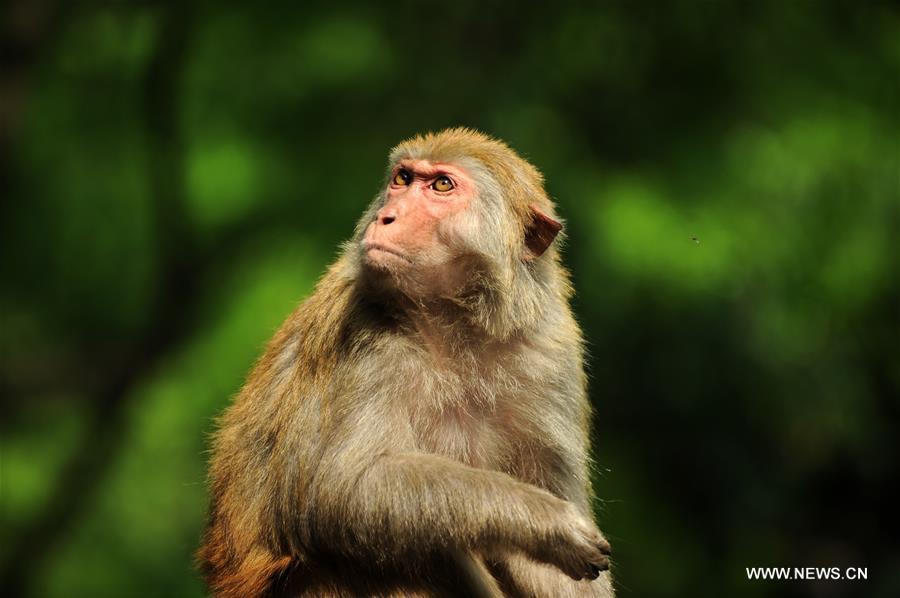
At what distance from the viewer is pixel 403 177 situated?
6.24m

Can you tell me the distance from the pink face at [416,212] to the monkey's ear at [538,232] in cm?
38

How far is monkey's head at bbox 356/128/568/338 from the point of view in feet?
19.4

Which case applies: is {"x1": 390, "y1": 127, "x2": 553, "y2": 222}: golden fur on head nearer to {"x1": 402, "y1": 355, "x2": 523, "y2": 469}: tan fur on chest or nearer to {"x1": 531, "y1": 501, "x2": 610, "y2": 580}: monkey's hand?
{"x1": 402, "y1": 355, "x2": 523, "y2": 469}: tan fur on chest

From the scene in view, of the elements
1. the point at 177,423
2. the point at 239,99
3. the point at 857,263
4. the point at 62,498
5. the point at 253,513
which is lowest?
the point at 62,498

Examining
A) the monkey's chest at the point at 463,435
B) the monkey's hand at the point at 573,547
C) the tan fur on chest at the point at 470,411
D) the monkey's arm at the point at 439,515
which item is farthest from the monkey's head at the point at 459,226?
the monkey's hand at the point at 573,547

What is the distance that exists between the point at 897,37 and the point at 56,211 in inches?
362

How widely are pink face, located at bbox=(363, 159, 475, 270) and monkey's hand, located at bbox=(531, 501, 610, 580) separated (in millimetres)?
1356

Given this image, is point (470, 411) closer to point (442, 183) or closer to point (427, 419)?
point (427, 419)

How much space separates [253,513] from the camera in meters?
6.18

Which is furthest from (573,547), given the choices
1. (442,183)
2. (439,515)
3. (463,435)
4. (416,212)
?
(442,183)

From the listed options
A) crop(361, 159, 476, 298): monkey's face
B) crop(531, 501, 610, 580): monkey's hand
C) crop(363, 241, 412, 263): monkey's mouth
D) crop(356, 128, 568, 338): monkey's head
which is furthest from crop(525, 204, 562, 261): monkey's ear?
crop(531, 501, 610, 580): monkey's hand

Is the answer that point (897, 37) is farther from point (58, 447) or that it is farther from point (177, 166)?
point (58, 447)

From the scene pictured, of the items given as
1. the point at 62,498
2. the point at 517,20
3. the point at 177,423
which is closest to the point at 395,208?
the point at 177,423

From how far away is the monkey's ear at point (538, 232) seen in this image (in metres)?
6.33
